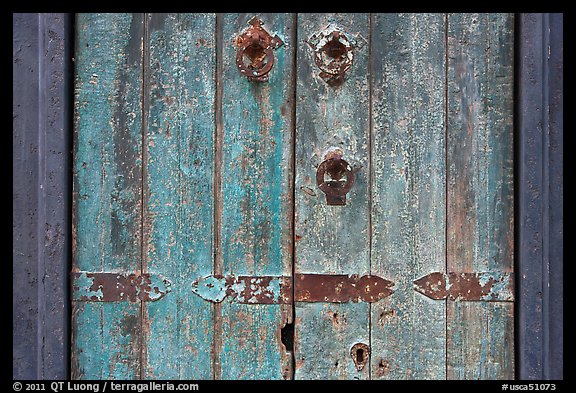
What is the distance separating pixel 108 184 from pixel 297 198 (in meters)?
0.45

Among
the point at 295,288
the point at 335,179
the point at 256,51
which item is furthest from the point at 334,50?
the point at 295,288

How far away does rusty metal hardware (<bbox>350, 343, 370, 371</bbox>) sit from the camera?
1.31 meters

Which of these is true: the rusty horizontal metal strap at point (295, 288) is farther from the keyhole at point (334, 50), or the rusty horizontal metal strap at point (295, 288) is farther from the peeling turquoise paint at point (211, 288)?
the keyhole at point (334, 50)

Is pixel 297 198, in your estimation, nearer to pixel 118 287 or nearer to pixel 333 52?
pixel 333 52

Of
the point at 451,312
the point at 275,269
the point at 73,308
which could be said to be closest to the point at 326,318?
the point at 275,269

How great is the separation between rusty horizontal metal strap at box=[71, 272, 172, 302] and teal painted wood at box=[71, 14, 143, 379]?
16 millimetres

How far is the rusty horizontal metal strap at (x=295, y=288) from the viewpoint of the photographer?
1312 mm

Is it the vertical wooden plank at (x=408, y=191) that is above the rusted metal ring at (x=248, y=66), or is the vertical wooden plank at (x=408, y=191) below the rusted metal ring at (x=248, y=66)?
below

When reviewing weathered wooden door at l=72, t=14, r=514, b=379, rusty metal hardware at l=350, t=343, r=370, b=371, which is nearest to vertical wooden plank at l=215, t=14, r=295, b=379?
weathered wooden door at l=72, t=14, r=514, b=379

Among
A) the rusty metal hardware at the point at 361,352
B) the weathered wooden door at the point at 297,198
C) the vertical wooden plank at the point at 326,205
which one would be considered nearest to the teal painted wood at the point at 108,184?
the weathered wooden door at the point at 297,198

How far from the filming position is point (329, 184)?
1.30 meters

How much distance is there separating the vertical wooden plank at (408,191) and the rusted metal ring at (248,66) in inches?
9.6

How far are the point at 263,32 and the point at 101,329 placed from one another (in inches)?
31.5
